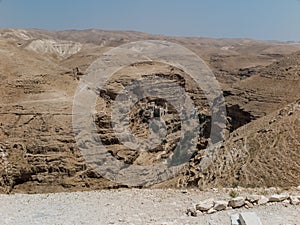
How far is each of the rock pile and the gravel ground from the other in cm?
11

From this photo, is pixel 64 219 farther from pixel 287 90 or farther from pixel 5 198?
pixel 287 90

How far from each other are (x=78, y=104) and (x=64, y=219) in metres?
8.54

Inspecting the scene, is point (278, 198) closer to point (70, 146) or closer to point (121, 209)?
point (121, 209)

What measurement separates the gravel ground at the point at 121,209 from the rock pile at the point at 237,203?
0.11m

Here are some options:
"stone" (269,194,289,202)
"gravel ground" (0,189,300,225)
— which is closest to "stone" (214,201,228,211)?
"gravel ground" (0,189,300,225)

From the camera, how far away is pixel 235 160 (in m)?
14.1

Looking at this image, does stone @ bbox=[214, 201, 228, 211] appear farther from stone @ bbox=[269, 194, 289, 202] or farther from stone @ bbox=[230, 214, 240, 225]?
stone @ bbox=[269, 194, 289, 202]

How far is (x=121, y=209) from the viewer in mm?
8023

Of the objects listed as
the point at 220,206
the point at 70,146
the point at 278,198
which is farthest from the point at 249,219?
the point at 70,146

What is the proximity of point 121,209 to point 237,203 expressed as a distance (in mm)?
2227

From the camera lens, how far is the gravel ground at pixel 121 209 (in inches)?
287

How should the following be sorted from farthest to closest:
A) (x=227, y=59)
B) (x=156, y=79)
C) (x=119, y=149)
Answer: (x=227, y=59) → (x=156, y=79) → (x=119, y=149)

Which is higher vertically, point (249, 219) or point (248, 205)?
point (249, 219)

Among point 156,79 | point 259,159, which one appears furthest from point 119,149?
point 156,79
